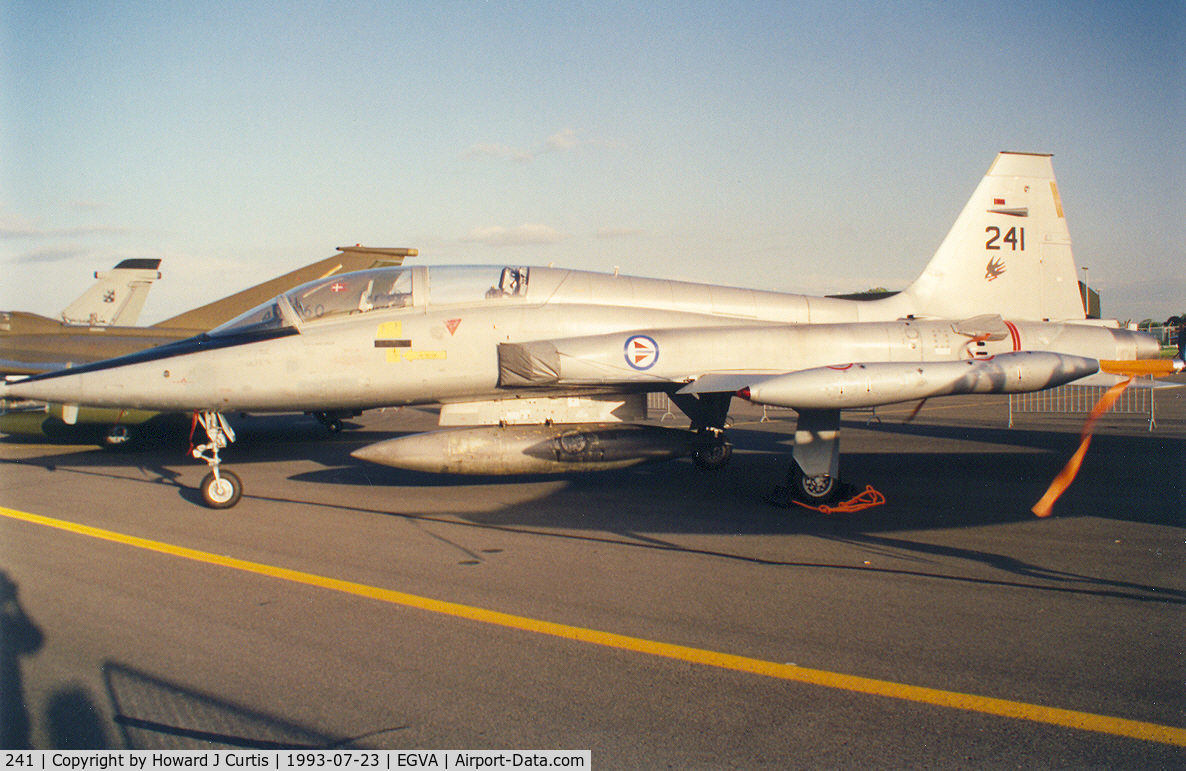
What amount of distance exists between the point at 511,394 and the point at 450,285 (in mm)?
1591

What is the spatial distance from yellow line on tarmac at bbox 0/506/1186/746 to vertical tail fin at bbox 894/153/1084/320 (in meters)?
7.81

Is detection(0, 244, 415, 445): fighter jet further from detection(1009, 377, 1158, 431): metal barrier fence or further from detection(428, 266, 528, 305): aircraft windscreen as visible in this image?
detection(1009, 377, 1158, 431): metal barrier fence

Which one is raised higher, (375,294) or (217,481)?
(375,294)

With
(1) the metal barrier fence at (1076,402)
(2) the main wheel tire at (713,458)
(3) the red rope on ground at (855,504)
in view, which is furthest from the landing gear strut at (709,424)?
(1) the metal barrier fence at (1076,402)

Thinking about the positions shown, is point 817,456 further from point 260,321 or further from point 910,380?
point 260,321

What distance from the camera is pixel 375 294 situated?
955 cm

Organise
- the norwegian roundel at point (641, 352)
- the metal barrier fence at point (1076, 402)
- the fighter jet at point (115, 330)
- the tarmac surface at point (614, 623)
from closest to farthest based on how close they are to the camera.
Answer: the tarmac surface at point (614, 623) < the norwegian roundel at point (641, 352) < the fighter jet at point (115, 330) < the metal barrier fence at point (1076, 402)

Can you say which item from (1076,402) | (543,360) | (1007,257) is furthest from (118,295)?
(1076,402)

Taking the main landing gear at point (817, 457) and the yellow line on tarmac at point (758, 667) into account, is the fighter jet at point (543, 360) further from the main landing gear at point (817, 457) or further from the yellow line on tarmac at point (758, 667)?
the yellow line on tarmac at point (758, 667)

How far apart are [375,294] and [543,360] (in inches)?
90.4

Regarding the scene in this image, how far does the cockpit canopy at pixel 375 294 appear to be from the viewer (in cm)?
941

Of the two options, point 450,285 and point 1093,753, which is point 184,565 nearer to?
point 450,285

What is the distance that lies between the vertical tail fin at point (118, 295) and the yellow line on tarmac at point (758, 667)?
84.7 ft

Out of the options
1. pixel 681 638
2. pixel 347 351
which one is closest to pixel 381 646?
pixel 681 638
